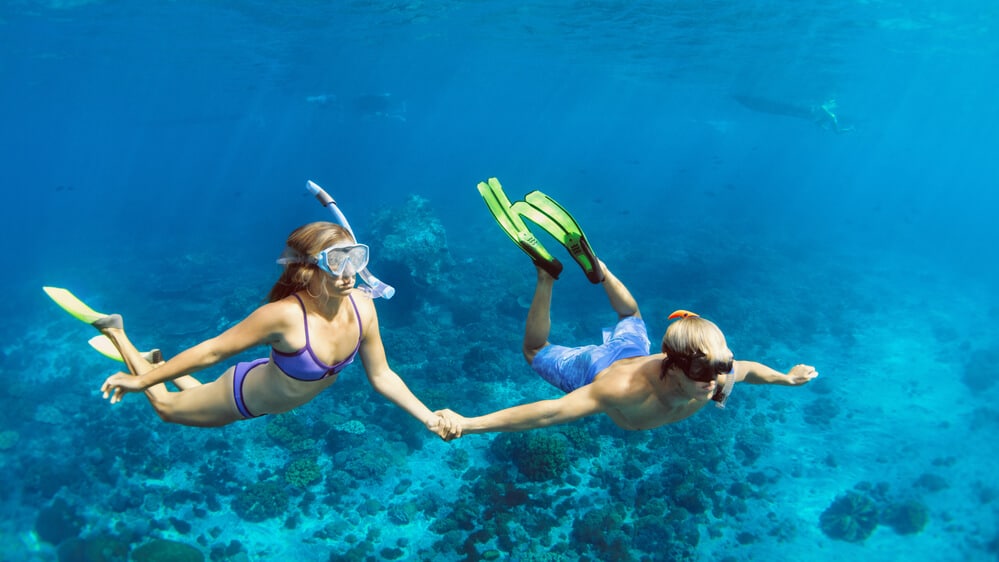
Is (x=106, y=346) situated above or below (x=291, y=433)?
above

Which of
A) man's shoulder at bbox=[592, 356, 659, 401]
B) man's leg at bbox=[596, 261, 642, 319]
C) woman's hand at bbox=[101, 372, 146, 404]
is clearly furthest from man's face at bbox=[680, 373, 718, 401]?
woman's hand at bbox=[101, 372, 146, 404]

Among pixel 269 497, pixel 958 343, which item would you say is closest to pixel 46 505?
pixel 269 497

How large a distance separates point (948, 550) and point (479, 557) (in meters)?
10.2

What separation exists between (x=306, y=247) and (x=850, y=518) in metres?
13.0

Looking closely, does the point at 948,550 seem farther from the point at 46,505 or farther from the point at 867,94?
the point at 867,94

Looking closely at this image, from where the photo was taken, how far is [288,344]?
11.5ft

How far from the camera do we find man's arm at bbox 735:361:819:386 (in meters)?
4.16

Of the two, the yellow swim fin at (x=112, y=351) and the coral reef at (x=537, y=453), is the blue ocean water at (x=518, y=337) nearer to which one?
the coral reef at (x=537, y=453)

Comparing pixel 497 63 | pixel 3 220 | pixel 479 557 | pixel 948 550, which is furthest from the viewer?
pixel 3 220

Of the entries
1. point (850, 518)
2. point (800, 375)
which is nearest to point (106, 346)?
point (800, 375)

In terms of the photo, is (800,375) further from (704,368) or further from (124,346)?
(124,346)

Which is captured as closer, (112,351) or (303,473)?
(112,351)

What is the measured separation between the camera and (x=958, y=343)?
20.1 m

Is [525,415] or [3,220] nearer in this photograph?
[525,415]
